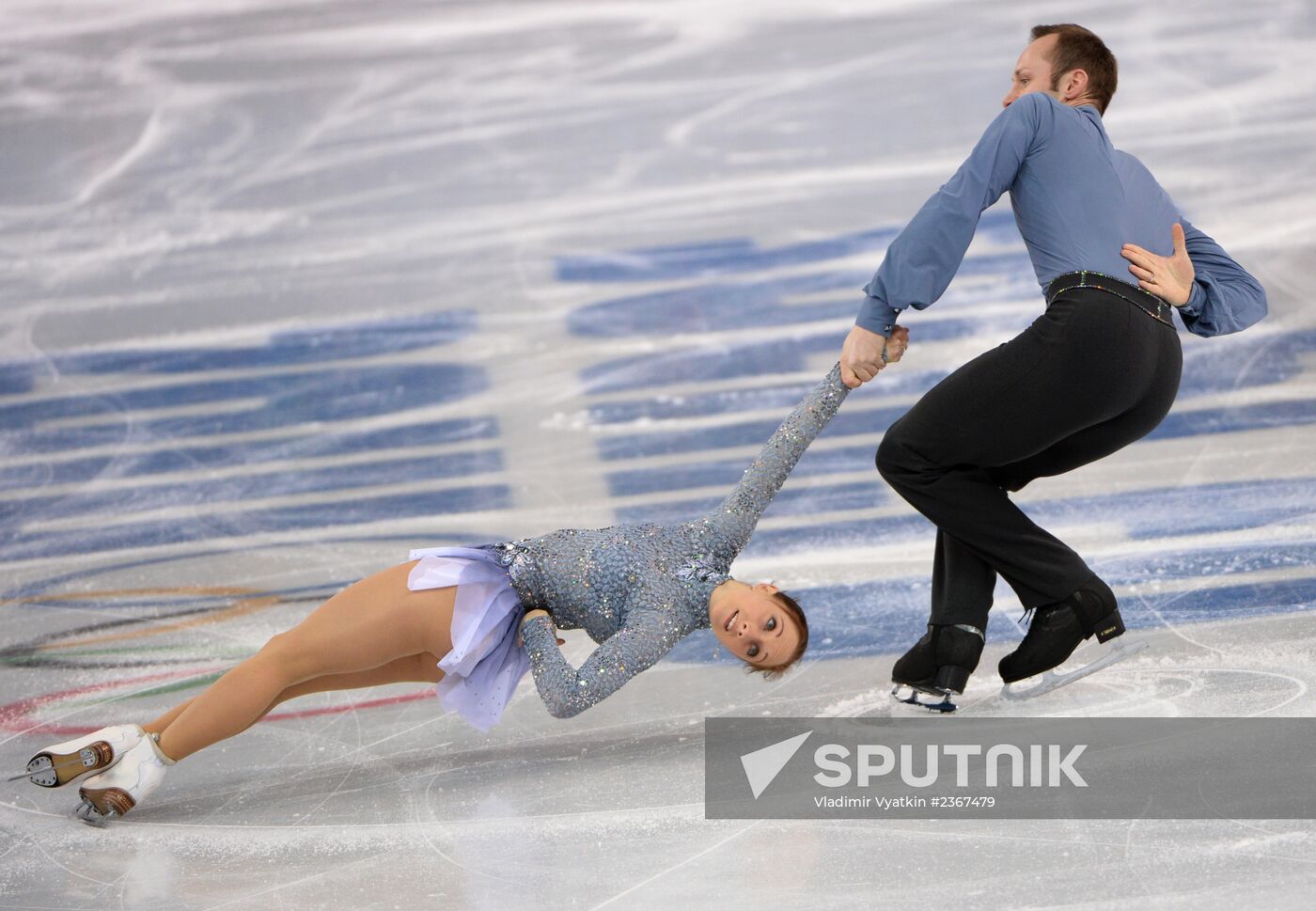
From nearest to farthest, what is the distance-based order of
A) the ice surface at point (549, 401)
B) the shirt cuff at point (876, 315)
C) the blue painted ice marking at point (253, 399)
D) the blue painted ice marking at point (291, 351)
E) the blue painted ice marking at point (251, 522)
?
the ice surface at point (549, 401) → the shirt cuff at point (876, 315) → the blue painted ice marking at point (251, 522) → the blue painted ice marking at point (253, 399) → the blue painted ice marking at point (291, 351)

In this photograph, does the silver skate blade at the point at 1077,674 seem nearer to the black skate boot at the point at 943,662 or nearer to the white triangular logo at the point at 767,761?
the black skate boot at the point at 943,662

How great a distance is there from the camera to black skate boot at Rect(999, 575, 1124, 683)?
2.68 meters

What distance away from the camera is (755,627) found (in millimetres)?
2539

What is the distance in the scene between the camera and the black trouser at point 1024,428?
8.46 ft

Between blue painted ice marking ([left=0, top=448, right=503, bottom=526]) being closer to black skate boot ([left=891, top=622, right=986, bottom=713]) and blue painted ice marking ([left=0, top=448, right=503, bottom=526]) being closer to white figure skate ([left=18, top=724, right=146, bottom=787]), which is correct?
white figure skate ([left=18, top=724, right=146, bottom=787])

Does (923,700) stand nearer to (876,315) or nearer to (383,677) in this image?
(876,315)

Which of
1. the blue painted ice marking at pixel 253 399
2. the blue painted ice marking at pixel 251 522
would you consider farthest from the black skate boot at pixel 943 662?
the blue painted ice marking at pixel 253 399

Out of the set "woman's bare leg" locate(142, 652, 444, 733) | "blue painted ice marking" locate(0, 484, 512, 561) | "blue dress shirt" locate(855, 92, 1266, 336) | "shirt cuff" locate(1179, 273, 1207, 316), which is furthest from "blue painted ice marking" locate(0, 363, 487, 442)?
"shirt cuff" locate(1179, 273, 1207, 316)

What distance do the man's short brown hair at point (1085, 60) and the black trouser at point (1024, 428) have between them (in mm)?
490

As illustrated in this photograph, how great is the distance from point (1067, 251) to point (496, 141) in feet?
14.9

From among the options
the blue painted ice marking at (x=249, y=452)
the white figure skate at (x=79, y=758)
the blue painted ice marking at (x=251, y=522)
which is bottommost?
the blue painted ice marking at (x=251, y=522)

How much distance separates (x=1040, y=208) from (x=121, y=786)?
2.15 m

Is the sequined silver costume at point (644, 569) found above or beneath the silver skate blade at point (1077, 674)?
above

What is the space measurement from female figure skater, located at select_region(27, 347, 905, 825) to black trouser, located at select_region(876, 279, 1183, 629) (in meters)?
0.19
